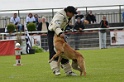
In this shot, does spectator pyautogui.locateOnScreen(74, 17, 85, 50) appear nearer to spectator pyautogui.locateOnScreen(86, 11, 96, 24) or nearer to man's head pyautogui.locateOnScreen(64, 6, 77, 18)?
spectator pyautogui.locateOnScreen(86, 11, 96, 24)

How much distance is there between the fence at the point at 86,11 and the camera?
93.2 feet

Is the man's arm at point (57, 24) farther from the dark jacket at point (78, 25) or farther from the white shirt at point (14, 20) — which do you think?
the white shirt at point (14, 20)

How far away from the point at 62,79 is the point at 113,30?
1463 centimetres

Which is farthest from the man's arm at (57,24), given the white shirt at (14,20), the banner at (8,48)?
the white shirt at (14,20)

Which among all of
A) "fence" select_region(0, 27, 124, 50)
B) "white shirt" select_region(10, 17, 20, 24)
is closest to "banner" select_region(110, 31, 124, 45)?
"fence" select_region(0, 27, 124, 50)

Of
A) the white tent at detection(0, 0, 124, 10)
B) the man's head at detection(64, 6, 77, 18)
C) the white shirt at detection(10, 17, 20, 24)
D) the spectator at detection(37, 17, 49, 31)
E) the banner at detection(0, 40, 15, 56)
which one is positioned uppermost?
the white tent at detection(0, 0, 124, 10)

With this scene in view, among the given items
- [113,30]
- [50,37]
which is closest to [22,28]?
[113,30]

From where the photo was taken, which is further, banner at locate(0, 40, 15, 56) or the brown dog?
banner at locate(0, 40, 15, 56)

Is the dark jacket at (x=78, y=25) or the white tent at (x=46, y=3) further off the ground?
the white tent at (x=46, y=3)

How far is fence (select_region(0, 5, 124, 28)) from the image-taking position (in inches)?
1118

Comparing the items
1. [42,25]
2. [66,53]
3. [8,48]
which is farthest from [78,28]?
[66,53]

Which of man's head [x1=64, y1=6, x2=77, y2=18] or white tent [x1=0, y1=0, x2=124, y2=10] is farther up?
white tent [x1=0, y1=0, x2=124, y2=10]

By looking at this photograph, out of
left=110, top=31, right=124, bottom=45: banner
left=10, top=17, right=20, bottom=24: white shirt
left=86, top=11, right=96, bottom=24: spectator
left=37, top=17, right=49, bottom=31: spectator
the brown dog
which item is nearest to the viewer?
the brown dog

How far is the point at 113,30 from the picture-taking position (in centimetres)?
2530
